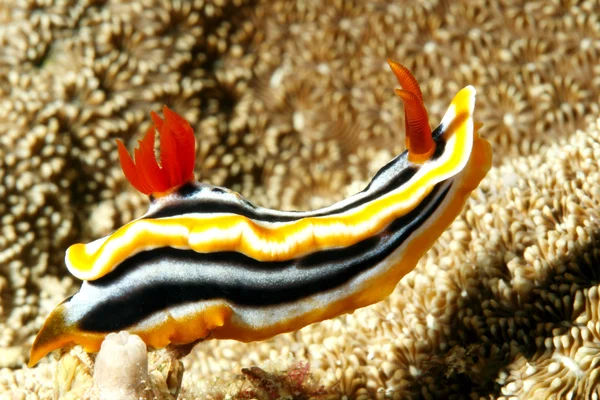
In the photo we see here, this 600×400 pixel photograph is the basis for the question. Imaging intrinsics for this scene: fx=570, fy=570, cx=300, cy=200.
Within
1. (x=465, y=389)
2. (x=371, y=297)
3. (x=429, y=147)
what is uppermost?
(x=429, y=147)

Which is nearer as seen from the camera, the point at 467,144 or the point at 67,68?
the point at 467,144

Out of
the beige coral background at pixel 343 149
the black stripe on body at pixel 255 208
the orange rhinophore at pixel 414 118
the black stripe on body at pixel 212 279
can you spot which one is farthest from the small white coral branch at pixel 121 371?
the orange rhinophore at pixel 414 118

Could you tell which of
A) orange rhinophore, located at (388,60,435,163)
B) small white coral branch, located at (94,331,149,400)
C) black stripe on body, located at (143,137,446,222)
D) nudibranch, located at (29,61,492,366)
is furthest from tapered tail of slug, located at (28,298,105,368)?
orange rhinophore, located at (388,60,435,163)

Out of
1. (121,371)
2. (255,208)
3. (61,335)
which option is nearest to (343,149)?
(255,208)

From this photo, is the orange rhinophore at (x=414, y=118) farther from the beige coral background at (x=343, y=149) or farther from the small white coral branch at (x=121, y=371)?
the small white coral branch at (x=121, y=371)

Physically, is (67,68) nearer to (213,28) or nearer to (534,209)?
(213,28)

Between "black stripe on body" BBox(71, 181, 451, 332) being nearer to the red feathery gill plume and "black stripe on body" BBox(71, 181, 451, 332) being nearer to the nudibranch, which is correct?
the nudibranch

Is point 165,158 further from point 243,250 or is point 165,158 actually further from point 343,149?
point 343,149

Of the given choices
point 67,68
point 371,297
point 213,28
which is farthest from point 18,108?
point 371,297
